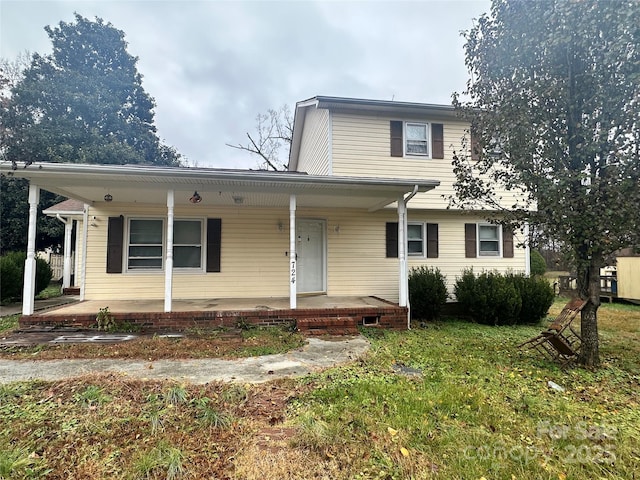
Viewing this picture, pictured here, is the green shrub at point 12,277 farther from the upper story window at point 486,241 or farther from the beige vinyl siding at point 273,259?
the upper story window at point 486,241

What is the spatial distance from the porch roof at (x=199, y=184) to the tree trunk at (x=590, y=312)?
288 centimetres

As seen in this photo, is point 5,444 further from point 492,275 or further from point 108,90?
point 108,90

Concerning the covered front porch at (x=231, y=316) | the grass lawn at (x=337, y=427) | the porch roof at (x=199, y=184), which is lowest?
the grass lawn at (x=337, y=427)

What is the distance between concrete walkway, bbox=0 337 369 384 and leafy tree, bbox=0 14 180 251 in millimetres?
13511

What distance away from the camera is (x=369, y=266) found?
28.8 feet

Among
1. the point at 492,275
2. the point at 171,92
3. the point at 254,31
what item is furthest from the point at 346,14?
the point at 171,92

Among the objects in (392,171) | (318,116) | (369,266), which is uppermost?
(318,116)

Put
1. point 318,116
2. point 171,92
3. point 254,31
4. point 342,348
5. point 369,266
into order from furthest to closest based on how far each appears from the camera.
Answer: point 171,92
point 254,31
point 318,116
point 369,266
point 342,348

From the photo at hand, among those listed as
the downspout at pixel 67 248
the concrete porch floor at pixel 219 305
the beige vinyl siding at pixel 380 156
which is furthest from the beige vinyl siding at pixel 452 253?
the downspout at pixel 67 248

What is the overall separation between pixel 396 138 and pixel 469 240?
3.41 m

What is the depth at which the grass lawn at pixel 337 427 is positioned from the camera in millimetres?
2268

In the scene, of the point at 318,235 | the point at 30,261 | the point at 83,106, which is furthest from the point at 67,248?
the point at 83,106

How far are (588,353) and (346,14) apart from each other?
37.5ft

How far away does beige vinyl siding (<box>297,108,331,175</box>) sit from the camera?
8.77m
